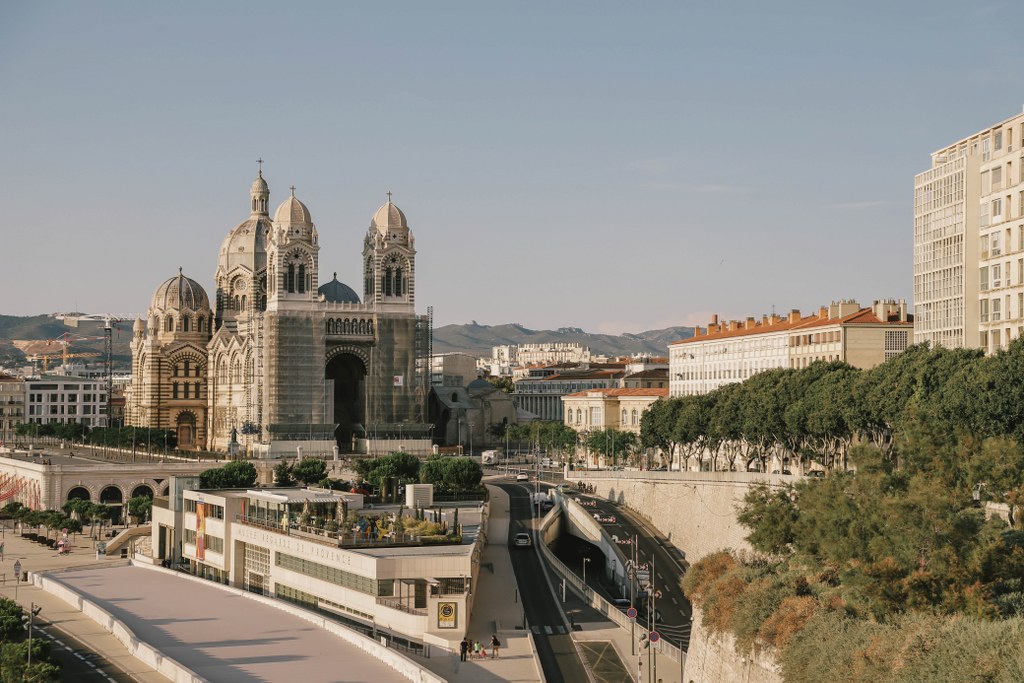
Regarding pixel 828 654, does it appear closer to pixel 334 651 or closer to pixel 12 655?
pixel 334 651

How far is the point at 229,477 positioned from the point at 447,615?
50304mm

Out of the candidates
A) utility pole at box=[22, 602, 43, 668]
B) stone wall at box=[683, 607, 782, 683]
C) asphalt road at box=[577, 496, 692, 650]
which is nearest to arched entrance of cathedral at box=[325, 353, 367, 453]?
asphalt road at box=[577, 496, 692, 650]

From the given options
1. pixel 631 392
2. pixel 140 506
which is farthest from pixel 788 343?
pixel 140 506

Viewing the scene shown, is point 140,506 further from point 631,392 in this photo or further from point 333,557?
point 631,392

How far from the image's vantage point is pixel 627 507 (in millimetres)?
120312

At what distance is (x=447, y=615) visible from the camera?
70312mm

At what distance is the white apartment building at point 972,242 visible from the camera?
7956 cm

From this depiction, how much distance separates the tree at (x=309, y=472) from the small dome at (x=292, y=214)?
41.6 meters

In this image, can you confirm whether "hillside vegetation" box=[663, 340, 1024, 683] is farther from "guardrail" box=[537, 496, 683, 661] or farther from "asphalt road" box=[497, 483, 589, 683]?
"asphalt road" box=[497, 483, 589, 683]

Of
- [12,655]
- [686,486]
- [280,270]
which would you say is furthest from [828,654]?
[280,270]

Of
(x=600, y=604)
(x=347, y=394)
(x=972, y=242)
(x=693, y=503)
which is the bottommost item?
(x=600, y=604)

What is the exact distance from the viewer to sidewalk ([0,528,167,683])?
6600 centimetres

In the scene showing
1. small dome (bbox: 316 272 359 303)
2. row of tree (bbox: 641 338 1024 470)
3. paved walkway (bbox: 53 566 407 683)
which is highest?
small dome (bbox: 316 272 359 303)

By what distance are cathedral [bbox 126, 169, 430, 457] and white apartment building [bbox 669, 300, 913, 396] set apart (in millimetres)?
31483
